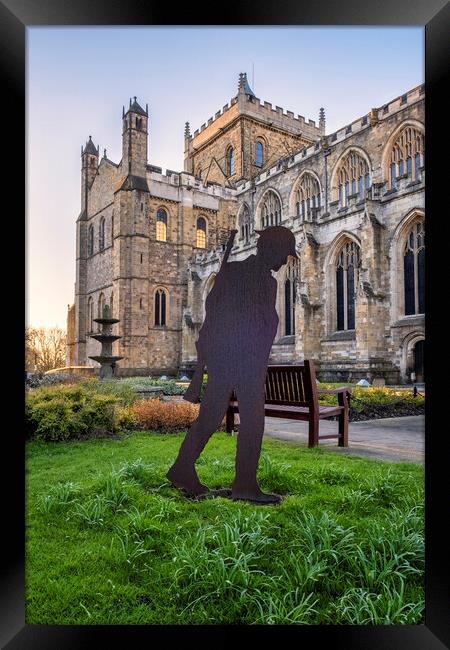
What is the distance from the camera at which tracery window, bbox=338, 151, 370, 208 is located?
2367cm

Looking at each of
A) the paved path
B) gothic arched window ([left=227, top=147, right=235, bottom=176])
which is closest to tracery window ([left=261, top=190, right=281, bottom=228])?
gothic arched window ([left=227, top=147, right=235, bottom=176])

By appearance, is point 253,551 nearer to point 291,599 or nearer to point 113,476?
point 291,599

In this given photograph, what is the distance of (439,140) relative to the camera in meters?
2.57

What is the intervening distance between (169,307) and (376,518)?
28589 mm

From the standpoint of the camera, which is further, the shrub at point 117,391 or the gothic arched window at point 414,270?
the gothic arched window at point 414,270

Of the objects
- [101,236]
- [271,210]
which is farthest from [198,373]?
[101,236]

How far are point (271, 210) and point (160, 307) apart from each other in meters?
10.1

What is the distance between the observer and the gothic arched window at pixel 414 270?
18078 mm

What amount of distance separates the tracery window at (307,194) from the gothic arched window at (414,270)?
8941mm

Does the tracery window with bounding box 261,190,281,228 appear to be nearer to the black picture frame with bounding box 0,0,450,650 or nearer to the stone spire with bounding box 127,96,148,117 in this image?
the stone spire with bounding box 127,96,148,117

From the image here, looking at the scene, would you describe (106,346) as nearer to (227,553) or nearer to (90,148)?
(227,553)

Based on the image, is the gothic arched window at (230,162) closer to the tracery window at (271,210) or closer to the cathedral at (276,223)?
the cathedral at (276,223)

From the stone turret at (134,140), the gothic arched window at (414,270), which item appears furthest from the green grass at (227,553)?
the stone turret at (134,140)

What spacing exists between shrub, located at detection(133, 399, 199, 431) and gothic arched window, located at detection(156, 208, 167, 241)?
78.8 feet
